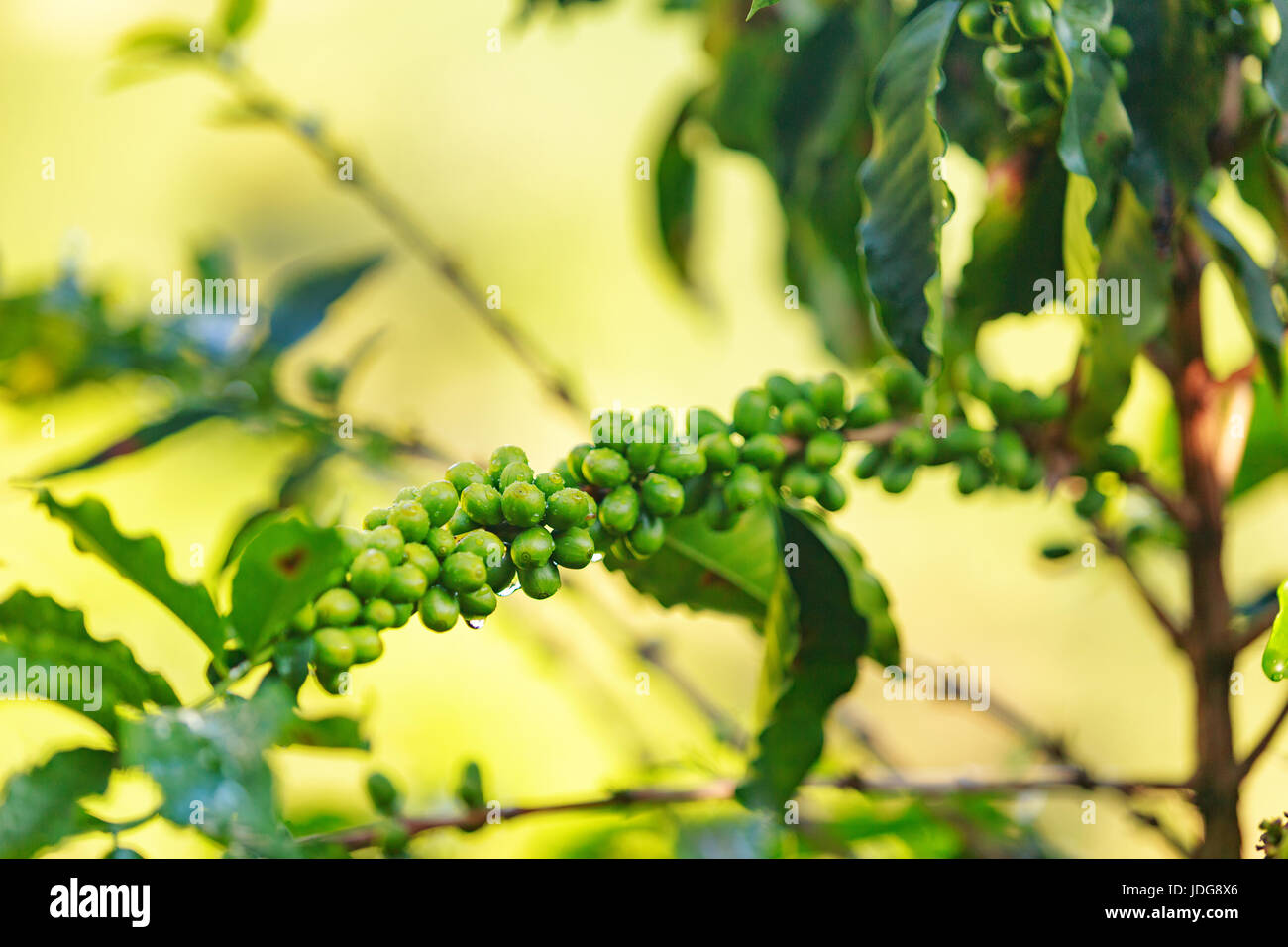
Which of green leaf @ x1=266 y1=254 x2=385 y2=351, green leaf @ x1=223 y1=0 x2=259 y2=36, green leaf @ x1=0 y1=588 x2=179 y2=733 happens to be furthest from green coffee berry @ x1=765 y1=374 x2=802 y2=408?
green leaf @ x1=223 y1=0 x2=259 y2=36

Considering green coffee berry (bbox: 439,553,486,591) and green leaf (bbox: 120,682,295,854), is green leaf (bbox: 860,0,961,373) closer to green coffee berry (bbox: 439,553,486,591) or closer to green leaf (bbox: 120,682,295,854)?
green coffee berry (bbox: 439,553,486,591)

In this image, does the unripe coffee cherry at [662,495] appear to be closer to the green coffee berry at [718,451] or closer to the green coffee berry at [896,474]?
the green coffee berry at [718,451]

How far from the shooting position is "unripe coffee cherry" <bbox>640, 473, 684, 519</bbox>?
49cm

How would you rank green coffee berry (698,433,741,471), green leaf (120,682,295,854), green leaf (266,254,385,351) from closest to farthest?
1. green leaf (120,682,295,854)
2. green coffee berry (698,433,741,471)
3. green leaf (266,254,385,351)

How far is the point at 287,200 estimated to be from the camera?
8.68 ft

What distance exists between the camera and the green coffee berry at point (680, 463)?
1.64 feet

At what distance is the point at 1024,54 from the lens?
0.52 m

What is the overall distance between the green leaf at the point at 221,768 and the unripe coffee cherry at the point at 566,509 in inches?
5.4

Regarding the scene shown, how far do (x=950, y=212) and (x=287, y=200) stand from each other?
2463 mm

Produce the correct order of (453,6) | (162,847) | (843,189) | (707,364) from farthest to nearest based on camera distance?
(453,6), (707,364), (162,847), (843,189)

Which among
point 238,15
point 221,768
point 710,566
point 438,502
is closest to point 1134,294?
point 710,566

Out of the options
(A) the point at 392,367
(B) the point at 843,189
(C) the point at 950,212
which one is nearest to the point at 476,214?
(A) the point at 392,367

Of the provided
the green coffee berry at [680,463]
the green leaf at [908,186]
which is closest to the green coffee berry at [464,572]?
the green coffee berry at [680,463]
